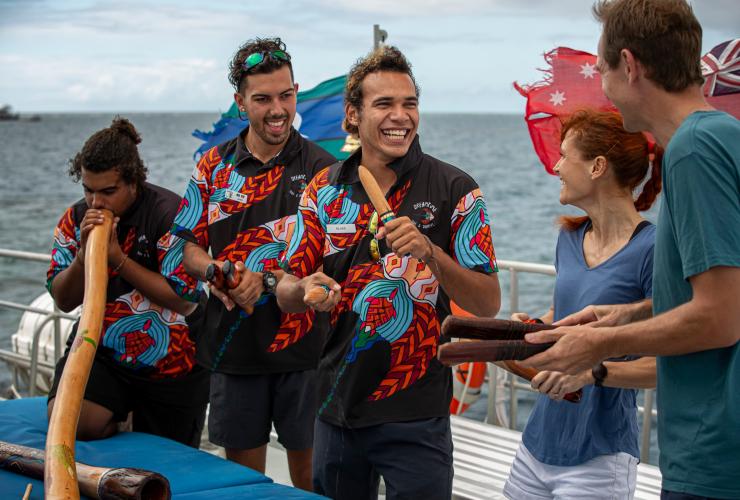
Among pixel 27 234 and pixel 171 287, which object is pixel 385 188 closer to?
pixel 171 287

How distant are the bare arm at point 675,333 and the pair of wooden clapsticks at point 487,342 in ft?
0.19

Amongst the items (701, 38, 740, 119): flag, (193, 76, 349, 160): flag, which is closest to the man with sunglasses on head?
(701, 38, 740, 119): flag

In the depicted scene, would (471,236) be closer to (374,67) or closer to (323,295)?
(323,295)

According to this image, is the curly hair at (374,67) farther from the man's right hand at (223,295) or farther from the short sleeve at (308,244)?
the man's right hand at (223,295)

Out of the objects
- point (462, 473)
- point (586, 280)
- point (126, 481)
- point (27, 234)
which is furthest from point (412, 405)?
point (27, 234)

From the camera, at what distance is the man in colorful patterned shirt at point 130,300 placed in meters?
3.94

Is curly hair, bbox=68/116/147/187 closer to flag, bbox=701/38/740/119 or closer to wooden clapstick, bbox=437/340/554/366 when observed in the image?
wooden clapstick, bbox=437/340/554/366

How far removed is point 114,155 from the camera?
3963mm

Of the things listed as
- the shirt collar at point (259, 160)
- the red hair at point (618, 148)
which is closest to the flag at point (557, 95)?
the red hair at point (618, 148)

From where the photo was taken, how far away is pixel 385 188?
3219 mm

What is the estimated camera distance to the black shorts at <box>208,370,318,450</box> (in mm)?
4043

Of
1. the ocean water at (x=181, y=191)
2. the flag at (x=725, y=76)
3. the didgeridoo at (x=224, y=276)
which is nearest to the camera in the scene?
the flag at (x=725, y=76)

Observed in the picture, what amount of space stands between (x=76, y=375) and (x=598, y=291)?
1879 millimetres

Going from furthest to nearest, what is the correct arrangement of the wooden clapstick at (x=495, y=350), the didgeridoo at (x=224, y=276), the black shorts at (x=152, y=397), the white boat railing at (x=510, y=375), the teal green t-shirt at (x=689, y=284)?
1. the white boat railing at (x=510, y=375)
2. the black shorts at (x=152, y=397)
3. the didgeridoo at (x=224, y=276)
4. the wooden clapstick at (x=495, y=350)
5. the teal green t-shirt at (x=689, y=284)
